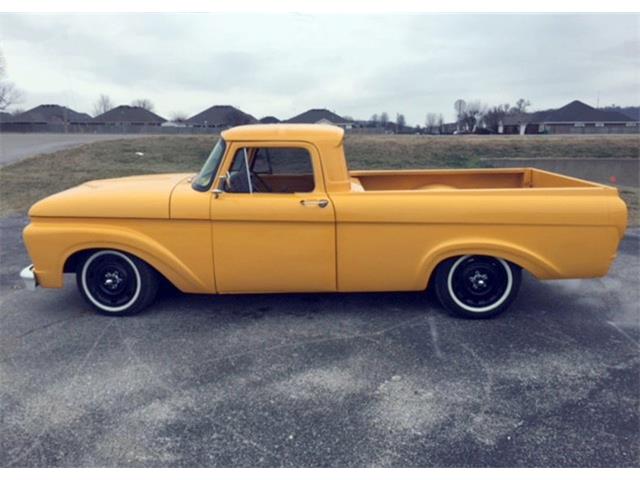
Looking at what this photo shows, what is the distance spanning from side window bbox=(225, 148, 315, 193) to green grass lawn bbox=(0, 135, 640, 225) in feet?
29.1

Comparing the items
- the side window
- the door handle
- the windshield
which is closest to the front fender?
the windshield

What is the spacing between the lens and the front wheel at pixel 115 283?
406 cm

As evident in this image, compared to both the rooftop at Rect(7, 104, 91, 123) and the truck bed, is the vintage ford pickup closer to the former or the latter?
the truck bed

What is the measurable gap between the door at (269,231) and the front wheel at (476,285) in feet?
3.39

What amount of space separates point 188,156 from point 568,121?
5612cm

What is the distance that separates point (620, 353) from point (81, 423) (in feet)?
12.9

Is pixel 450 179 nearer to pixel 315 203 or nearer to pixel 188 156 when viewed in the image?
pixel 315 203

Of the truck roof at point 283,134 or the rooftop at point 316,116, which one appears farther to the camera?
the rooftop at point 316,116

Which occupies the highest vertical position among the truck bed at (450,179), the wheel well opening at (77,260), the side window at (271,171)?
the side window at (271,171)

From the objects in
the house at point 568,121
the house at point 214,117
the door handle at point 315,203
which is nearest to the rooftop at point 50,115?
the house at point 214,117

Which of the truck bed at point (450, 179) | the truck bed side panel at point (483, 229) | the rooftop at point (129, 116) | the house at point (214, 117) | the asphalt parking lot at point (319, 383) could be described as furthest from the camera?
the rooftop at point (129, 116)

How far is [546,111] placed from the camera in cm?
6341

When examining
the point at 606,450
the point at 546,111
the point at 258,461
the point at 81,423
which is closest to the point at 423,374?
the point at 606,450

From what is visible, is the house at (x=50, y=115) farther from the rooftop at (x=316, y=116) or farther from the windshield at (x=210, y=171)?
the windshield at (x=210, y=171)
